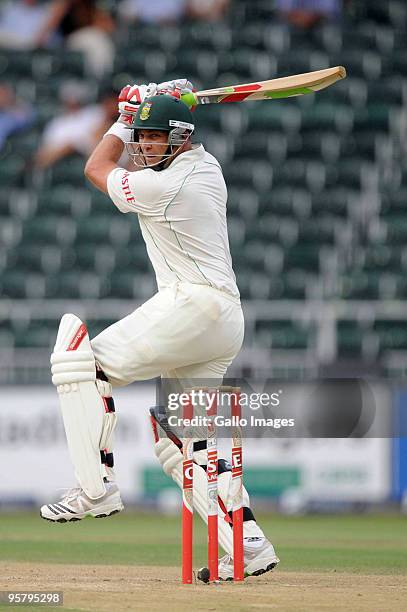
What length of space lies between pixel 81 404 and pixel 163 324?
1.47 feet

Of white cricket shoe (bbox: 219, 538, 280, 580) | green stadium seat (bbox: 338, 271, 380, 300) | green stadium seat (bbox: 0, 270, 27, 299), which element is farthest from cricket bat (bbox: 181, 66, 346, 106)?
green stadium seat (bbox: 0, 270, 27, 299)

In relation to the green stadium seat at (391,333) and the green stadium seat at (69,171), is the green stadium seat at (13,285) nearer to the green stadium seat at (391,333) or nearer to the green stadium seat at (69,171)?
the green stadium seat at (69,171)

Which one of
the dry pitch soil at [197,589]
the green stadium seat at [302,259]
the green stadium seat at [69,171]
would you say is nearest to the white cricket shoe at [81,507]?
the dry pitch soil at [197,589]

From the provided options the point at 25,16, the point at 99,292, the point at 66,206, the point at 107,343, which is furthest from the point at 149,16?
the point at 107,343

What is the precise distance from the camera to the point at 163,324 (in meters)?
4.89

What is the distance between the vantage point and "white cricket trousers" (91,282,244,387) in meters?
4.89

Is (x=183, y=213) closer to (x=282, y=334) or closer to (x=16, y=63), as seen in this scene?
(x=282, y=334)

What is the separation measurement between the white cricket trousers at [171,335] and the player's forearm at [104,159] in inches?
21.5

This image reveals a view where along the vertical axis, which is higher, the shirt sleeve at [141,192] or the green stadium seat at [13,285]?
the shirt sleeve at [141,192]

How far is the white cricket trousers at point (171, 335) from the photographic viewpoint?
4895 mm

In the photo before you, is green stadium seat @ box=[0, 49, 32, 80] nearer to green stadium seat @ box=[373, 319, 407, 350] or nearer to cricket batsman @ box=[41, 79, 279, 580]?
green stadium seat @ box=[373, 319, 407, 350]

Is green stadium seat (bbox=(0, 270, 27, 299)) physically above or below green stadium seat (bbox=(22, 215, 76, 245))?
below

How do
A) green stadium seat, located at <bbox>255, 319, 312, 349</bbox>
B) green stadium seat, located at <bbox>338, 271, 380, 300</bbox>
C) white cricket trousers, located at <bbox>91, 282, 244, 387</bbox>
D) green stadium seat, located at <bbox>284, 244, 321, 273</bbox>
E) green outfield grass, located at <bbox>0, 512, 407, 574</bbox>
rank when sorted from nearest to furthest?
white cricket trousers, located at <bbox>91, 282, 244, 387</bbox>, green outfield grass, located at <bbox>0, 512, 407, 574</bbox>, green stadium seat, located at <bbox>255, 319, 312, 349</bbox>, green stadium seat, located at <bbox>338, 271, 380, 300</bbox>, green stadium seat, located at <bbox>284, 244, 321, 273</bbox>

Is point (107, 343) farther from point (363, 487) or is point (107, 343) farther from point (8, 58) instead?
point (8, 58)
